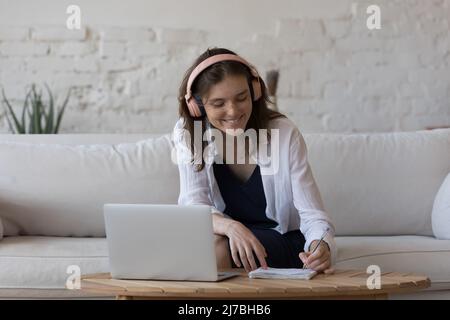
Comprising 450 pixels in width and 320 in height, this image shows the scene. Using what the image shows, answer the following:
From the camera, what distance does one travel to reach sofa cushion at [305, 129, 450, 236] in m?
2.83

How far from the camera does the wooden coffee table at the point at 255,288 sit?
1.54 metres

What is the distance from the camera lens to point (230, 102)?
6.75 feet

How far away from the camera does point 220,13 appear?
3.68m

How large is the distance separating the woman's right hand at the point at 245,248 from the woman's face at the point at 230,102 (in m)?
0.33

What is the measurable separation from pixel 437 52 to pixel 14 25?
2074 mm

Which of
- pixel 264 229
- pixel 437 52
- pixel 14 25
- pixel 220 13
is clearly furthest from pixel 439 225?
pixel 14 25

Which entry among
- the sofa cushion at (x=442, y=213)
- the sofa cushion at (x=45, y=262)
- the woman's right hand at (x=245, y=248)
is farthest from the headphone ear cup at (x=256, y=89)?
the sofa cushion at (x=442, y=213)

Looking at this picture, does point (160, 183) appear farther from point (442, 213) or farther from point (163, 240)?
point (163, 240)

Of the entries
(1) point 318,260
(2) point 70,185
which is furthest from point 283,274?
(2) point 70,185

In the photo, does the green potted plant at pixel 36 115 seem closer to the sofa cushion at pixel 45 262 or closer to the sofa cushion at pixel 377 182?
the sofa cushion at pixel 45 262

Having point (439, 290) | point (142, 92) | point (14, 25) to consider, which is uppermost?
point (14, 25)
